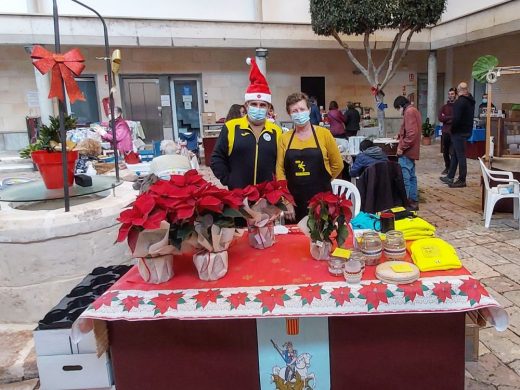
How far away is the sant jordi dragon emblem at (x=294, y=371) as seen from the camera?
1.75 meters

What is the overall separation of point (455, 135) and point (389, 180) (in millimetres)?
3448

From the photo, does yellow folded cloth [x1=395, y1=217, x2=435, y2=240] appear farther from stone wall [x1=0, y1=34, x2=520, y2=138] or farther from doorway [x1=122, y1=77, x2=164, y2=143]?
stone wall [x1=0, y1=34, x2=520, y2=138]

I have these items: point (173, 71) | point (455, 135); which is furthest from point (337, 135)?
point (173, 71)

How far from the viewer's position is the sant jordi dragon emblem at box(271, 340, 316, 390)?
1.75 meters

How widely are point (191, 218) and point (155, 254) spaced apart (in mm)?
205

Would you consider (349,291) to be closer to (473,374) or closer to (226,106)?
(473,374)

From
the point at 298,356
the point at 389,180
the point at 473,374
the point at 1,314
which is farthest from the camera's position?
the point at 389,180

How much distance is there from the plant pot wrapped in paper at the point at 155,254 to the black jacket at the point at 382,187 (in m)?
2.67

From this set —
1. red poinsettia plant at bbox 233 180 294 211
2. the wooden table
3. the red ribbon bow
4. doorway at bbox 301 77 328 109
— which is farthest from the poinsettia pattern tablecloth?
doorway at bbox 301 77 328 109

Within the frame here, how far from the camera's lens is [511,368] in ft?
7.64

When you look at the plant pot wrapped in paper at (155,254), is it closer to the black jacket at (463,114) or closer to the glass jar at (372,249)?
the glass jar at (372,249)

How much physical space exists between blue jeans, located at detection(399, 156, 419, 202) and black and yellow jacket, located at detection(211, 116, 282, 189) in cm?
316

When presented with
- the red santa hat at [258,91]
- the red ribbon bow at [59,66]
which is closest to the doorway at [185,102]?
the red santa hat at [258,91]

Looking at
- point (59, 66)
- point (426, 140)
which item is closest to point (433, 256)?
point (59, 66)
